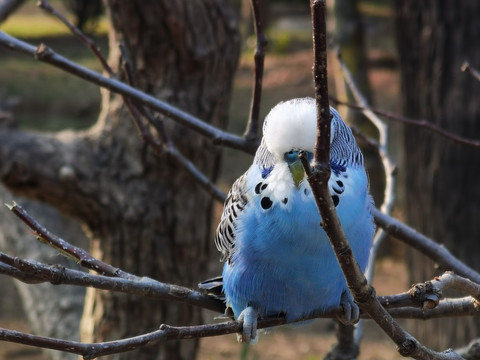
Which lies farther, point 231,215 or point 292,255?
point 231,215

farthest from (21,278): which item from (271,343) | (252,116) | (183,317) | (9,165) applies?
(271,343)

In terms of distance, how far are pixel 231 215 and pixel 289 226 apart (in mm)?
244

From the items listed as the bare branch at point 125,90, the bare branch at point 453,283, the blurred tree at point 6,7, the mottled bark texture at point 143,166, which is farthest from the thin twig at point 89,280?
the blurred tree at point 6,7

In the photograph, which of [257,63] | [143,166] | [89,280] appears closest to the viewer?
[89,280]

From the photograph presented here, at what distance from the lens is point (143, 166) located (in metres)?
2.62

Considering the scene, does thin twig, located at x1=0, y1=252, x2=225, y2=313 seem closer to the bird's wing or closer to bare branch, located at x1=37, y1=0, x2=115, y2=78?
the bird's wing

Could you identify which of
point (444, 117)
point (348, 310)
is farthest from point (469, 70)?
point (444, 117)

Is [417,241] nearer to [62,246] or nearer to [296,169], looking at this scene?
[296,169]

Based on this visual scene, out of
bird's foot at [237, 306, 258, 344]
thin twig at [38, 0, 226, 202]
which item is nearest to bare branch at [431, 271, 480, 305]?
bird's foot at [237, 306, 258, 344]

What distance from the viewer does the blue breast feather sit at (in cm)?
133

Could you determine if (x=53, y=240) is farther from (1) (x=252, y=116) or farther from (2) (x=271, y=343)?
(2) (x=271, y=343)

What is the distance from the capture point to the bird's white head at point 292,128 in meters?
1.22

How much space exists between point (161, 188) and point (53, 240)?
144 cm

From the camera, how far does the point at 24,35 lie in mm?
11594
